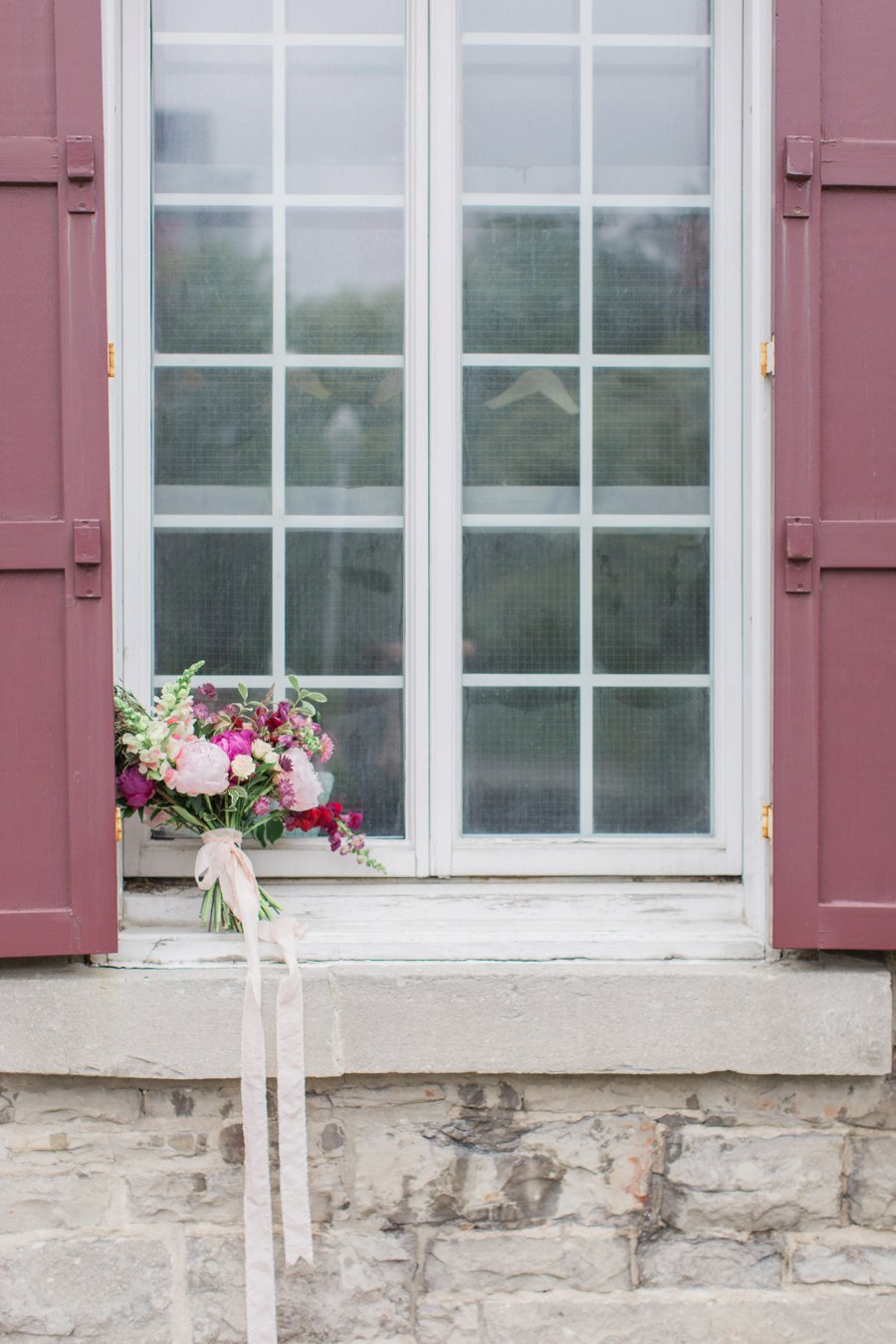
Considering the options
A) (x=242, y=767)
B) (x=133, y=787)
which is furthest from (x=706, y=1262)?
(x=133, y=787)

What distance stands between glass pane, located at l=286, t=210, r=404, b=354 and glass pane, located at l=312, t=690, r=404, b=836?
75 cm

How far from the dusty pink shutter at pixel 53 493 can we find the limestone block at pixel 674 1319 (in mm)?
1076

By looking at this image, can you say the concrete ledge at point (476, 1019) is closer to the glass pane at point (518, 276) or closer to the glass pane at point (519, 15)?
the glass pane at point (518, 276)

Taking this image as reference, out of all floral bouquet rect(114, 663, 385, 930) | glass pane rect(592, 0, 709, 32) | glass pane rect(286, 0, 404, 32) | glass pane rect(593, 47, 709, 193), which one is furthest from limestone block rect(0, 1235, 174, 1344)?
glass pane rect(592, 0, 709, 32)

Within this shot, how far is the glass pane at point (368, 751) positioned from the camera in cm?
268

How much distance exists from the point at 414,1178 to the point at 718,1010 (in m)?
0.67

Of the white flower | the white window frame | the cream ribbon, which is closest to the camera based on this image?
the cream ribbon

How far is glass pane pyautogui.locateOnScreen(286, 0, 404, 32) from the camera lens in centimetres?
264

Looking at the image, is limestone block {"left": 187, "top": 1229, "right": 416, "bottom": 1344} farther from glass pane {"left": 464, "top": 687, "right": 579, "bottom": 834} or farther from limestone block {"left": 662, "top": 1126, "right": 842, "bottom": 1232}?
glass pane {"left": 464, "top": 687, "right": 579, "bottom": 834}

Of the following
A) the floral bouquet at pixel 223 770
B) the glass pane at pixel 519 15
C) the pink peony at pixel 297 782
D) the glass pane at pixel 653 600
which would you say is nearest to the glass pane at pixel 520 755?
the glass pane at pixel 653 600

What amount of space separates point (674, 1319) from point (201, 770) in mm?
1390

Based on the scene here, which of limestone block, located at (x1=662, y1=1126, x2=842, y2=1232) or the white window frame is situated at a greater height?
the white window frame

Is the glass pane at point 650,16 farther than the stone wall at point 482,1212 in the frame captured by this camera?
Yes

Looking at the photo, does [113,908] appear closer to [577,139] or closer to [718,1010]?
[718,1010]
